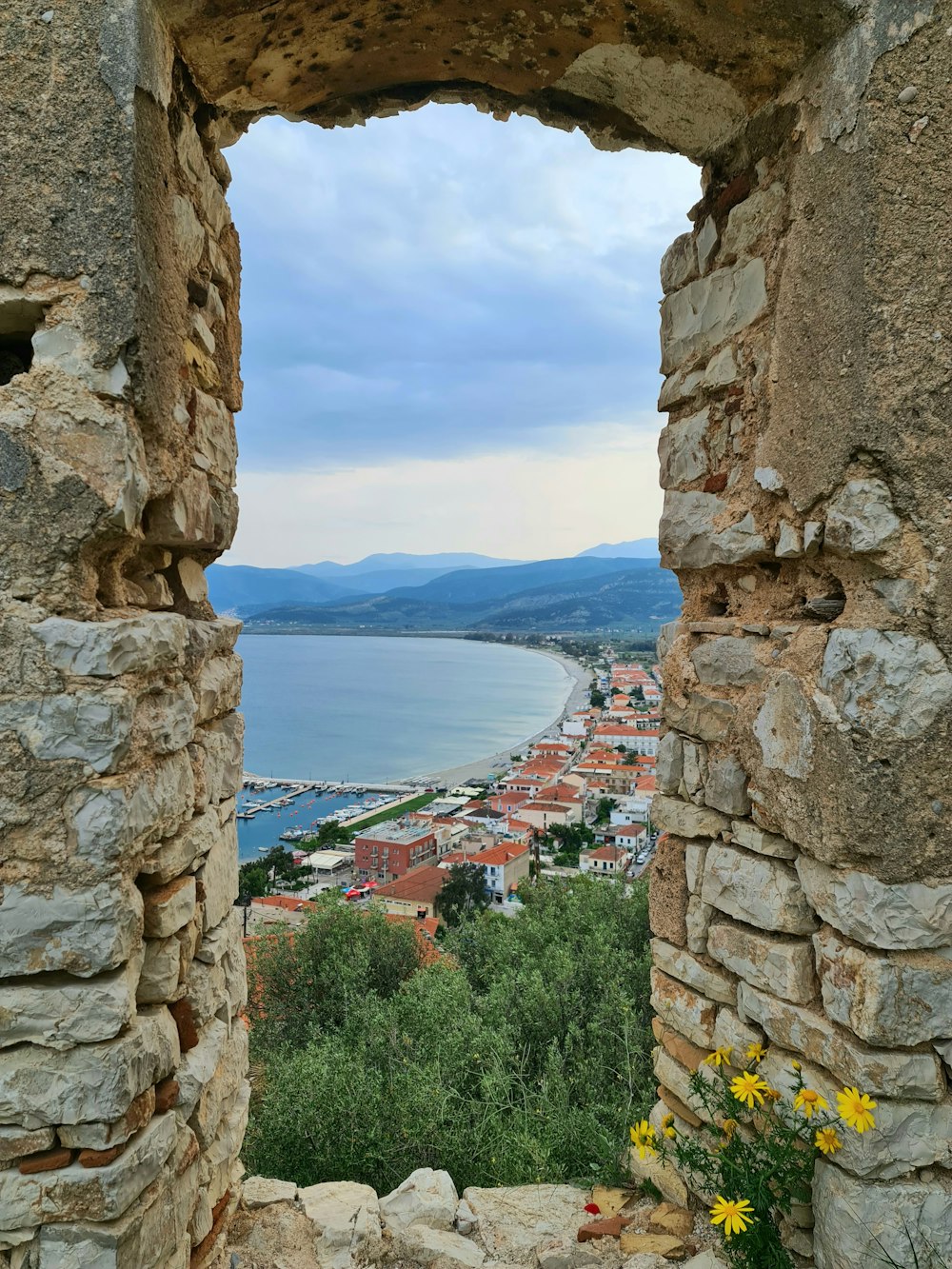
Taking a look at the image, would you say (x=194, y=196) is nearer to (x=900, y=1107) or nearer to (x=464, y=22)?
(x=464, y=22)

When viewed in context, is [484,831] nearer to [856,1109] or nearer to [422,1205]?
[422,1205]

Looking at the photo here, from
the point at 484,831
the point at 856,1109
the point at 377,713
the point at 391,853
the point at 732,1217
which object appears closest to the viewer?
the point at 856,1109

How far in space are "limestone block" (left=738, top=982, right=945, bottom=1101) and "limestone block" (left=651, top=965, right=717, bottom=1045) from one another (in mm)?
361

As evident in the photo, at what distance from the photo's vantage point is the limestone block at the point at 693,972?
246cm

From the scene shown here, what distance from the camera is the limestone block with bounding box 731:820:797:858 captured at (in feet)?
7.37

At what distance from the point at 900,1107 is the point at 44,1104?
75.7 inches

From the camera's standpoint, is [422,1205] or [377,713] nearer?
[422,1205]

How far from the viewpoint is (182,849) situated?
2.06 m

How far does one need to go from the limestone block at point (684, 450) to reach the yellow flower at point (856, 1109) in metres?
1.80

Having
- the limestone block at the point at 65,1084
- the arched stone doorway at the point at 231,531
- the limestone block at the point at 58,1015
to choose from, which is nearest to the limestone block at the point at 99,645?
the arched stone doorway at the point at 231,531

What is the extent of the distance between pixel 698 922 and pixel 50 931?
6.04ft

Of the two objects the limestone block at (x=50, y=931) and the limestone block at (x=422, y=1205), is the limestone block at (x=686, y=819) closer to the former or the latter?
the limestone block at (x=422, y=1205)

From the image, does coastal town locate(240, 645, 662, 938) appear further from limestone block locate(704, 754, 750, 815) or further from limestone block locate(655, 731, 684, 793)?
limestone block locate(704, 754, 750, 815)

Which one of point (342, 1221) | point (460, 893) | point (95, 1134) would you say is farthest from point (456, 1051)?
point (460, 893)
